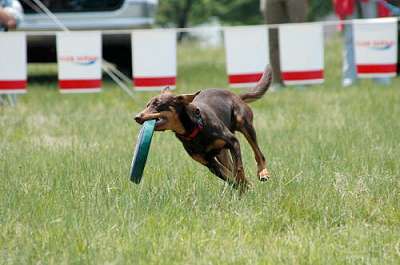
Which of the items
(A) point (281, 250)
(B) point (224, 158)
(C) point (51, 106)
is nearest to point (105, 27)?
(C) point (51, 106)

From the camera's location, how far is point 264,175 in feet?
19.3

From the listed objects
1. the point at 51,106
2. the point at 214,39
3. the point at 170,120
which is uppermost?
the point at 170,120

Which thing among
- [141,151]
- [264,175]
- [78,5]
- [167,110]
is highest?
[167,110]

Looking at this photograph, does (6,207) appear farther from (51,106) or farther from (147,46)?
(51,106)

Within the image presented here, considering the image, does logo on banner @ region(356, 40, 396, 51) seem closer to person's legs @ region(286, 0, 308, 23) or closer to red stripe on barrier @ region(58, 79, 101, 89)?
person's legs @ region(286, 0, 308, 23)

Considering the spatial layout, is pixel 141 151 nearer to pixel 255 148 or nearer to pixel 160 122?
pixel 160 122

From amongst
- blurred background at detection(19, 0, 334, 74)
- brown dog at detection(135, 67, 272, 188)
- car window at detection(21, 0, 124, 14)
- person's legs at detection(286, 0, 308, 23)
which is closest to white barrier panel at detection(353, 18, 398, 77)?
person's legs at detection(286, 0, 308, 23)

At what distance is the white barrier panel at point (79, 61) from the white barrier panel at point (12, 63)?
0.44 meters

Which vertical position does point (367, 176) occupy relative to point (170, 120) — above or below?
below

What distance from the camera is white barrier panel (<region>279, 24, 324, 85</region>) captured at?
10438mm

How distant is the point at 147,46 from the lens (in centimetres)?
1036

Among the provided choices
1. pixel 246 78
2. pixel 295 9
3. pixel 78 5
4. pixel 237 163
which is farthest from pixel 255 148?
pixel 78 5

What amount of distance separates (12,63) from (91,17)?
412 centimetres

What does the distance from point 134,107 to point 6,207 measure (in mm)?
6264
